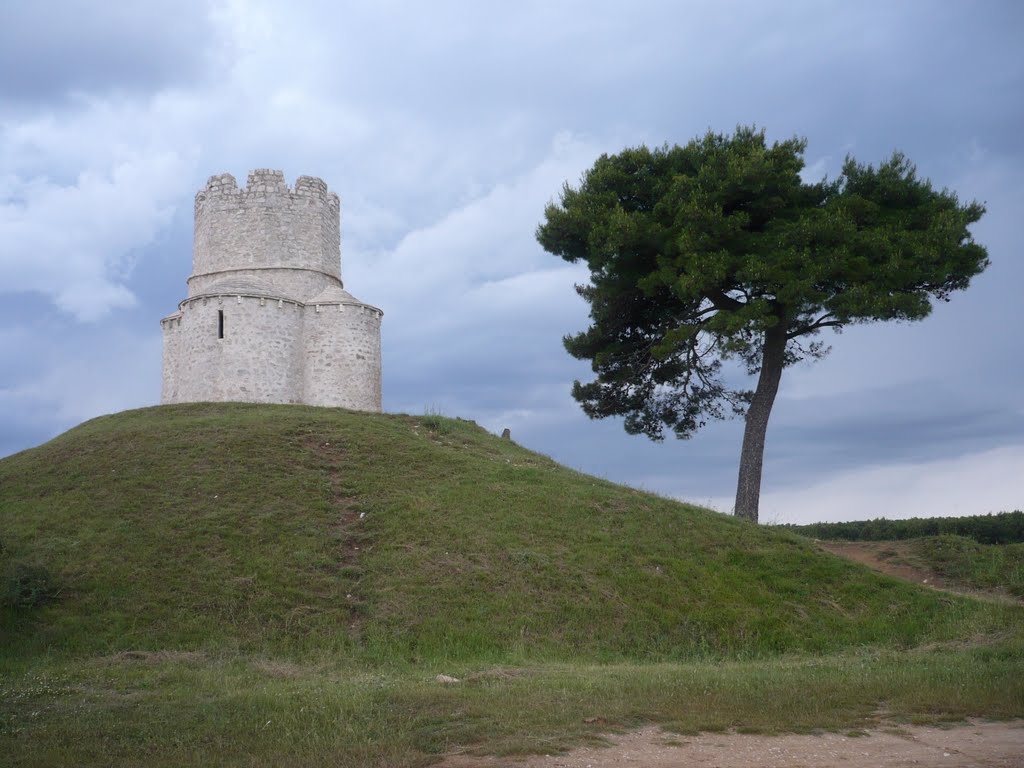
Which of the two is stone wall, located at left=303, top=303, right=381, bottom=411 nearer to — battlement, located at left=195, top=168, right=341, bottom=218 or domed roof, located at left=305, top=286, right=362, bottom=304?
domed roof, located at left=305, top=286, right=362, bottom=304

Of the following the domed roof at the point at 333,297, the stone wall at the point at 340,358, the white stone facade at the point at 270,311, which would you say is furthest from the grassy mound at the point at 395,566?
the domed roof at the point at 333,297

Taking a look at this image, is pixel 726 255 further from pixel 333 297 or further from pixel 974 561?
pixel 333 297

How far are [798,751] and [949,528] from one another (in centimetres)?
2247

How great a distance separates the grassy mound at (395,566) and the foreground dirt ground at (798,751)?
6.08 metres

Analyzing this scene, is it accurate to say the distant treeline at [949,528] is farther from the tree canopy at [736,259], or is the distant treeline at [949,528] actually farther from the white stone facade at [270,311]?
the white stone facade at [270,311]

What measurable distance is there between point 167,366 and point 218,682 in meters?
21.3

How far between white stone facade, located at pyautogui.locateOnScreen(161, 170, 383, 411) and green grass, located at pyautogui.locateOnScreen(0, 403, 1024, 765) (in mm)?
4578

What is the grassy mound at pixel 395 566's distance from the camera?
15180 millimetres

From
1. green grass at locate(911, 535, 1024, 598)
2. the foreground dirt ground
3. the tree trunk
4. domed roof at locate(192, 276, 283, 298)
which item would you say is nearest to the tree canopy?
the tree trunk

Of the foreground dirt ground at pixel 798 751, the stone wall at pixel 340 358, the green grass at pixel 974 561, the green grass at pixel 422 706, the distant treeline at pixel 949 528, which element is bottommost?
the foreground dirt ground at pixel 798 751

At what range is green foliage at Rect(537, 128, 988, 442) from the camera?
2342cm

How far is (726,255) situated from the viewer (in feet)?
77.7

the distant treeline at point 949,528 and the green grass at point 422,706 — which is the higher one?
the distant treeline at point 949,528

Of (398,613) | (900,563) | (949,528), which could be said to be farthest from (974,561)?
(398,613)
